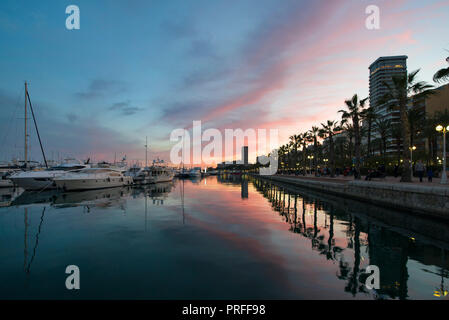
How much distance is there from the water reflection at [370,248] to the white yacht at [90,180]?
1285 inches

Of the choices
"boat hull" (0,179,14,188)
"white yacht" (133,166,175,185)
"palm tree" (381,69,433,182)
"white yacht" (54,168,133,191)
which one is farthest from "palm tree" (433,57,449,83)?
"boat hull" (0,179,14,188)

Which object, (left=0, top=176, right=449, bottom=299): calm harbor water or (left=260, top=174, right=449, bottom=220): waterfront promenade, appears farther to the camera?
(left=260, top=174, right=449, bottom=220): waterfront promenade

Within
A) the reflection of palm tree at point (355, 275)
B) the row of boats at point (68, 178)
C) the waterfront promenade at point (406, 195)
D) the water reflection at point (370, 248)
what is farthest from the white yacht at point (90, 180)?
the reflection of palm tree at point (355, 275)

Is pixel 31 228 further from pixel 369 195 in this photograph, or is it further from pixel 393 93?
pixel 393 93

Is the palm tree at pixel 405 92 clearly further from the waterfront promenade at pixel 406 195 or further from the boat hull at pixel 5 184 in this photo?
the boat hull at pixel 5 184

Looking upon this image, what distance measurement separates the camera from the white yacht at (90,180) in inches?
1371

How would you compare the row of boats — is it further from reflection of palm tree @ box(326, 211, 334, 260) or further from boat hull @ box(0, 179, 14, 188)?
reflection of palm tree @ box(326, 211, 334, 260)

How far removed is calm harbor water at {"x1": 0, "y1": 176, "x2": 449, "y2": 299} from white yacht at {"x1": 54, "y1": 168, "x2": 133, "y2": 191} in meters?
20.4

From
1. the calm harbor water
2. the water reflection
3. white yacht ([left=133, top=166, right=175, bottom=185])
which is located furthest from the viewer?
white yacht ([left=133, top=166, right=175, bottom=185])

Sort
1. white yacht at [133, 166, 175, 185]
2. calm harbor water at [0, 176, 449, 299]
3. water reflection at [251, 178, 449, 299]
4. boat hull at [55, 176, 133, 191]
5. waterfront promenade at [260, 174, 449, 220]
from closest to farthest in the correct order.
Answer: calm harbor water at [0, 176, 449, 299] < water reflection at [251, 178, 449, 299] < waterfront promenade at [260, 174, 449, 220] < boat hull at [55, 176, 133, 191] < white yacht at [133, 166, 175, 185]

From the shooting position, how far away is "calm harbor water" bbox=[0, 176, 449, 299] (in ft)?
21.4

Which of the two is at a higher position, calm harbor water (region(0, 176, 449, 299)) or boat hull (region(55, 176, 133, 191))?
boat hull (region(55, 176, 133, 191))
